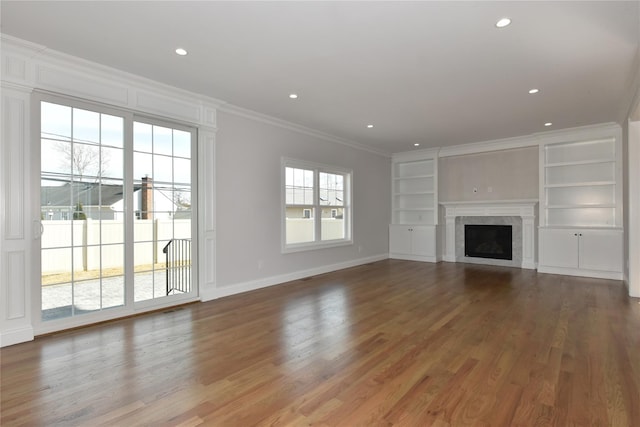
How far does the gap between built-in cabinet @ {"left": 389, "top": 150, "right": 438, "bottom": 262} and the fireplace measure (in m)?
0.76

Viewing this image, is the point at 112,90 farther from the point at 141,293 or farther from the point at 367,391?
the point at 367,391

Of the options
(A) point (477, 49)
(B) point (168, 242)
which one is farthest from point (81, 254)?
(A) point (477, 49)

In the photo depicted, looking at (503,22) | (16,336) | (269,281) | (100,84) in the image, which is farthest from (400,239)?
(16,336)

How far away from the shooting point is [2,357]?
267 centimetres

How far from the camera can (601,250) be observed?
5734mm

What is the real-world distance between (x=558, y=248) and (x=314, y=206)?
4600mm

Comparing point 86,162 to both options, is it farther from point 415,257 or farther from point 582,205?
point 582,205

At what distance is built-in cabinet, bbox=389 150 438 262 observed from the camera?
7.79 meters

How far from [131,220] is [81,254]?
0.59 m

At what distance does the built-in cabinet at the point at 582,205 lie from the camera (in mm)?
5734

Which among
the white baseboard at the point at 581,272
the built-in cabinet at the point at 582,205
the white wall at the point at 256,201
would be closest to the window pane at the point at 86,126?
the white wall at the point at 256,201

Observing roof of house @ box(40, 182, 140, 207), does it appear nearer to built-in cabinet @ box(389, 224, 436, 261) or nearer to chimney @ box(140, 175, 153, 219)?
chimney @ box(140, 175, 153, 219)

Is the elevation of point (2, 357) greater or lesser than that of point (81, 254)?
lesser

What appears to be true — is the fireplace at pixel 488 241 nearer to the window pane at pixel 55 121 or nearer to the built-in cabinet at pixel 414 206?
the built-in cabinet at pixel 414 206
